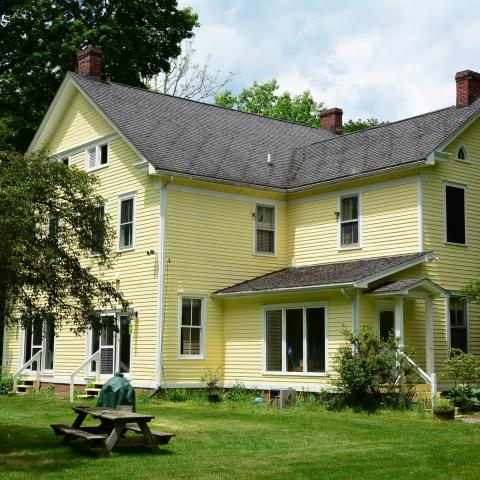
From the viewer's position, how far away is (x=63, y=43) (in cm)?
3562

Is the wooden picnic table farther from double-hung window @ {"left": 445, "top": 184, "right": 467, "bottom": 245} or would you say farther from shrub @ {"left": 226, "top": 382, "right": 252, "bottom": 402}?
double-hung window @ {"left": 445, "top": 184, "right": 467, "bottom": 245}

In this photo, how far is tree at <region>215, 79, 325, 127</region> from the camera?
5622 centimetres

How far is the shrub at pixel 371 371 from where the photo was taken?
19469 mm

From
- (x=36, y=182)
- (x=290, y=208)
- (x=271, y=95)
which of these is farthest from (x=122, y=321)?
(x=271, y=95)

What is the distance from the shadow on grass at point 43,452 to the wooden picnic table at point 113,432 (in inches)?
5.5

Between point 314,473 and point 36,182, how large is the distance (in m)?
6.56

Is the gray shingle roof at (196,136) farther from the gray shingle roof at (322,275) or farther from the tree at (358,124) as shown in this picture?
the tree at (358,124)

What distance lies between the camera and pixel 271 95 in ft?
190

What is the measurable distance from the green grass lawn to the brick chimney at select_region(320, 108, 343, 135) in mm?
16805

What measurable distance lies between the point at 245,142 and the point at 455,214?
26.5 feet

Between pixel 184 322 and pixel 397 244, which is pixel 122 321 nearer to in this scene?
pixel 184 322

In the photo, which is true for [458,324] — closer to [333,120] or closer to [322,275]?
[322,275]

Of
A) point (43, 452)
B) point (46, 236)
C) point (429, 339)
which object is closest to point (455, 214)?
point (429, 339)

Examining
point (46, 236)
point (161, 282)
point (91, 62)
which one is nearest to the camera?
point (46, 236)
